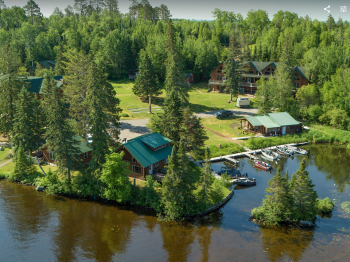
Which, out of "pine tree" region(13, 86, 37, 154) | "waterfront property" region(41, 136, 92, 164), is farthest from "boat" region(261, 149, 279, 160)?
"pine tree" region(13, 86, 37, 154)

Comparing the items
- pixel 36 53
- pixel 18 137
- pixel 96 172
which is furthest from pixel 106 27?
pixel 96 172

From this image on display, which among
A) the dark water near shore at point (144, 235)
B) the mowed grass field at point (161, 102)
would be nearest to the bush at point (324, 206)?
the dark water near shore at point (144, 235)

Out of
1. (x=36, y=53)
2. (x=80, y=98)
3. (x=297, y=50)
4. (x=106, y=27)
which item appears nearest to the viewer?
(x=80, y=98)

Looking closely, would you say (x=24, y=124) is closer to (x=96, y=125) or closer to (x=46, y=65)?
(x=96, y=125)

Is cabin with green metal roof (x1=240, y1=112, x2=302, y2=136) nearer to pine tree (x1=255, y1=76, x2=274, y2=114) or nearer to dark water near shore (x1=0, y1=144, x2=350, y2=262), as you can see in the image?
pine tree (x1=255, y1=76, x2=274, y2=114)

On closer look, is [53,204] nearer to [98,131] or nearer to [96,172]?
[96,172]

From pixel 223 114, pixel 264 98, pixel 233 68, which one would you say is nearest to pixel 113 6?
pixel 233 68
